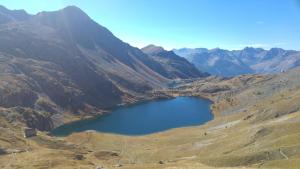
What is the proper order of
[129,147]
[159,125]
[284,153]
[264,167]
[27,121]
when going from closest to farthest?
[264,167]
[284,153]
[129,147]
[27,121]
[159,125]

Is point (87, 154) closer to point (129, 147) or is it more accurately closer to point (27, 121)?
point (129, 147)

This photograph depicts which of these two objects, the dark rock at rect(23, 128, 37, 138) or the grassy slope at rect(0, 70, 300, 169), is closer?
the grassy slope at rect(0, 70, 300, 169)

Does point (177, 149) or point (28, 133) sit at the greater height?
point (28, 133)

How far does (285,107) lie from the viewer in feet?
462

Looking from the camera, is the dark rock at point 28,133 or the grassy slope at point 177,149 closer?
the grassy slope at point 177,149

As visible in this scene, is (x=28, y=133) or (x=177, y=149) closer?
(x=177, y=149)

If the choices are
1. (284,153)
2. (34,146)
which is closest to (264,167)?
(284,153)

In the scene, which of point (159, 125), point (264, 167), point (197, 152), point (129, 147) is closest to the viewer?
point (264, 167)

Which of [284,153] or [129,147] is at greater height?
[284,153]

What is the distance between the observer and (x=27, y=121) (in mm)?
179250

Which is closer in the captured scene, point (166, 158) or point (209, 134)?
point (166, 158)

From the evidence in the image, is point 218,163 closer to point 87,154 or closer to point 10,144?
point 87,154

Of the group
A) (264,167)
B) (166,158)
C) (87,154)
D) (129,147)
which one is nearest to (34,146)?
(87,154)

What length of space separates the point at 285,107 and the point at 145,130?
241ft
